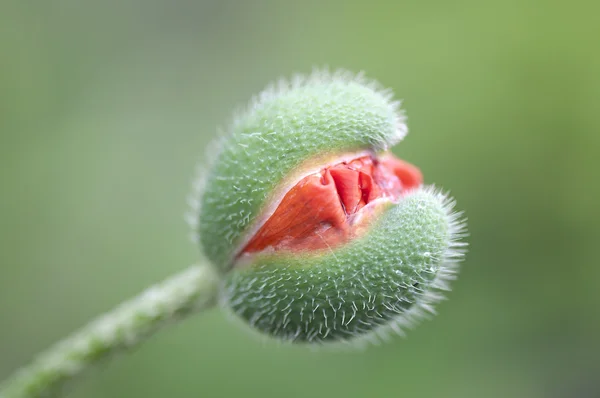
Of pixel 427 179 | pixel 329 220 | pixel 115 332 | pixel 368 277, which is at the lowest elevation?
pixel 368 277

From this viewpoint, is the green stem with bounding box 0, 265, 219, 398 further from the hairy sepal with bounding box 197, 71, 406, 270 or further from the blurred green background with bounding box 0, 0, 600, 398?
the blurred green background with bounding box 0, 0, 600, 398

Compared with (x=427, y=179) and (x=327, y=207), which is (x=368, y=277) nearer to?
(x=327, y=207)

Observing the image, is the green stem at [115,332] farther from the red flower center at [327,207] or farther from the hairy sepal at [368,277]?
the red flower center at [327,207]

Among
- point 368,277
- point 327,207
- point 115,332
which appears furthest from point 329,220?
point 115,332

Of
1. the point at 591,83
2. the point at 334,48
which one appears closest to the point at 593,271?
the point at 591,83

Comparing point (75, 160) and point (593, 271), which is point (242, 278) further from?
point (593, 271)

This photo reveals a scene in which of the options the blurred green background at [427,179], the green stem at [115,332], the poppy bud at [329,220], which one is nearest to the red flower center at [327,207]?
the poppy bud at [329,220]

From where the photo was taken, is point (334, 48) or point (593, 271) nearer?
point (593, 271)
